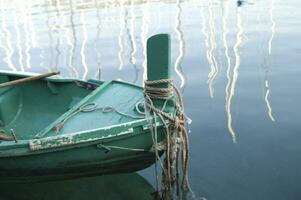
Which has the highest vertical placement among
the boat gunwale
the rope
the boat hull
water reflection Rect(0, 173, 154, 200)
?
the rope

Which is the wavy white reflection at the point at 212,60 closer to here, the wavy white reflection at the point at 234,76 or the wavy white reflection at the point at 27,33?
the wavy white reflection at the point at 234,76

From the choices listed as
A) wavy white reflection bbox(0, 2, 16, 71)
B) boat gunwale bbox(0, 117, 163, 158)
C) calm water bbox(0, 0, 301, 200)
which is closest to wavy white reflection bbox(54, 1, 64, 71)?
calm water bbox(0, 0, 301, 200)

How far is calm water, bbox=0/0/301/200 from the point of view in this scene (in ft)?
23.1

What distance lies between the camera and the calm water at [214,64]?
7.04 meters

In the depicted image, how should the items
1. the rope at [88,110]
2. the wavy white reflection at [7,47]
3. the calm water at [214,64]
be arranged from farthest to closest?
1. the wavy white reflection at [7,47]
2. the calm water at [214,64]
3. the rope at [88,110]

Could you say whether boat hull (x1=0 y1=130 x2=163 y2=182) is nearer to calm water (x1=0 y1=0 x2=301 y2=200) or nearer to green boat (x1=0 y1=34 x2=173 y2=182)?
green boat (x1=0 y1=34 x2=173 y2=182)

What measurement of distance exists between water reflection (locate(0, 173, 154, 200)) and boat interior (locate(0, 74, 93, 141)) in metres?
1.36

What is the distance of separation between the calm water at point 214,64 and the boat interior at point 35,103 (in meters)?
2.29

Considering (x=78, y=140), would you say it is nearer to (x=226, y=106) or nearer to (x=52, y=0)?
(x=226, y=106)

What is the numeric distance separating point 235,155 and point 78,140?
3.13 metres

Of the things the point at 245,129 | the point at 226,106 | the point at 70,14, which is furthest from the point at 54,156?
the point at 70,14

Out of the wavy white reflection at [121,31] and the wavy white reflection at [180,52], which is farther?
the wavy white reflection at [121,31]

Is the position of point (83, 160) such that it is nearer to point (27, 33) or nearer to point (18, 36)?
point (27, 33)

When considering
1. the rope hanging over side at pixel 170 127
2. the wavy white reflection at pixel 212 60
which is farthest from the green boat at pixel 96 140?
the wavy white reflection at pixel 212 60
